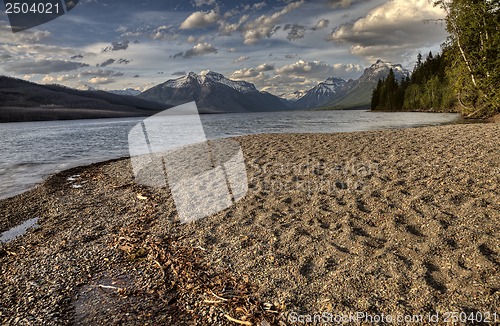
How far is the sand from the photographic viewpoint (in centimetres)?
596

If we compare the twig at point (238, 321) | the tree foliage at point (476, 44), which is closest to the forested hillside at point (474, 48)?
the tree foliage at point (476, 44)

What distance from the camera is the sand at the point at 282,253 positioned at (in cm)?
596

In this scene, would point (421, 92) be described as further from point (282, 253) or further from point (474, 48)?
point (282, 253)

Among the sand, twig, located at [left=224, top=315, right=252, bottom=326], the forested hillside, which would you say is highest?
the forested hillside

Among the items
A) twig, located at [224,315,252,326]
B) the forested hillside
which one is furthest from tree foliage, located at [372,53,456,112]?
twig, located at [224,315,252,326]

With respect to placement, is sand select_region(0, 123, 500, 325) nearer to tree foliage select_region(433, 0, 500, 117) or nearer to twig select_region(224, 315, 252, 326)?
twig select_region(224, 315, 252, 326)

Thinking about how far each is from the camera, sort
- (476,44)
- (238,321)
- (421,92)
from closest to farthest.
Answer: (238,321) < (476,44) < (421,92)

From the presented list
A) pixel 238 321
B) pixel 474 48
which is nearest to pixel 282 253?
pixel 238 321

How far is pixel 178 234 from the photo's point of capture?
976 centimetres

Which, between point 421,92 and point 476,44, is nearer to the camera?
point 476,44

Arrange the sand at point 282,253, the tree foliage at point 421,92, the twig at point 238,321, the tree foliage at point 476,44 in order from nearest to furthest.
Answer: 1. the twig at point 238,321
2. the sand at point 282,253
3. the tree foliage at point 476,44
4. the tree foliage at point 421,92

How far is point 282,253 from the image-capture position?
779 cm

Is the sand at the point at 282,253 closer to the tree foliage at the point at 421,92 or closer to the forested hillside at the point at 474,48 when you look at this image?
the forested hillside at the point at 474,48

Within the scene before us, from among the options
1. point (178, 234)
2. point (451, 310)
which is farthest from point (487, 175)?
point (178, 234)
